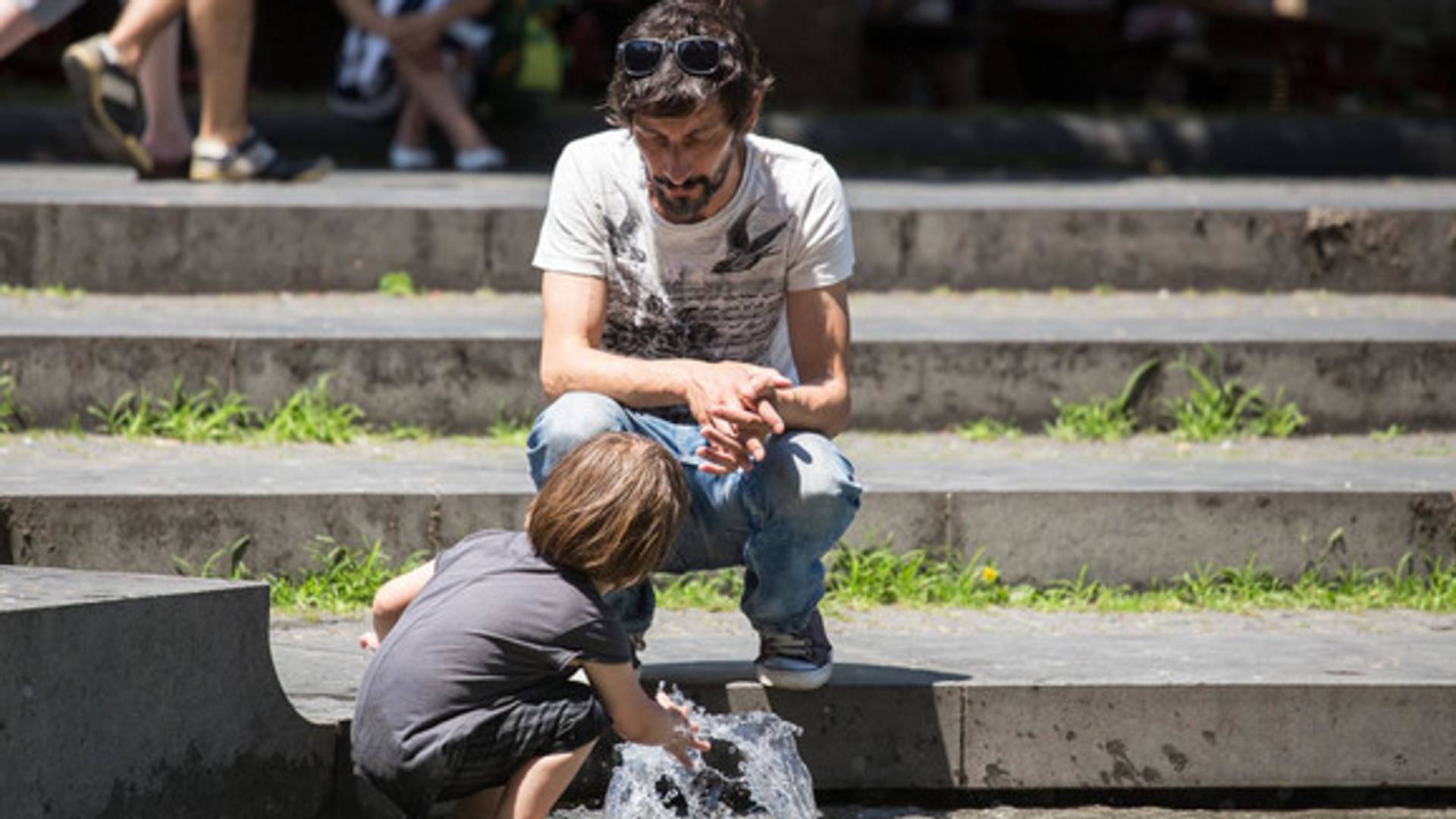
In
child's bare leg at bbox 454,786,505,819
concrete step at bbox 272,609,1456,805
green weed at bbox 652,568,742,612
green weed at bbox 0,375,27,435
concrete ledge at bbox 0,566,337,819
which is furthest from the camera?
green weed at bbox 0,375,27,435

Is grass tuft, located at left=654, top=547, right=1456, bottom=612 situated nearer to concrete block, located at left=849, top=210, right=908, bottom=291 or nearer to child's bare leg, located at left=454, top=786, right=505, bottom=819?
child's bare leg, located at left=454, top=786, right=505, bottom=819

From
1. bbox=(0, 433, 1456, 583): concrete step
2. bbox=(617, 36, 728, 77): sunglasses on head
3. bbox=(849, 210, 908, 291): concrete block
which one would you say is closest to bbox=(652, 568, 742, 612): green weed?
bbox=(0, 433, 1456, 583): concrete step

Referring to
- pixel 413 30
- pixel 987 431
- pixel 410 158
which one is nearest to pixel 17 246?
pixel 413 30

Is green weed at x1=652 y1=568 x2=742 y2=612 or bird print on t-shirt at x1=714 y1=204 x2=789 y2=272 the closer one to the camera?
bird print on t-shirt at x1=714 y1=204 x2=789 y2=272

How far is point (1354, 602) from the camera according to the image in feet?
17.4

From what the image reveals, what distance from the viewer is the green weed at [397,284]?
6.68 meters

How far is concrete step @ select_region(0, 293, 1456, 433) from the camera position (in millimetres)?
5863

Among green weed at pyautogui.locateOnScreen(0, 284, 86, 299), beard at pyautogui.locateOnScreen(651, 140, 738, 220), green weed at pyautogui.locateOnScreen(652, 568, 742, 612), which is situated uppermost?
beard at pyautogui.locateOnScreen(651, 140, 738, 220)

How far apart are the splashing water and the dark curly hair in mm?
1070

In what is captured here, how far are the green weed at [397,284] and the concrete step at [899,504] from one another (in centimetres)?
94

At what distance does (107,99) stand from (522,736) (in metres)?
3.88

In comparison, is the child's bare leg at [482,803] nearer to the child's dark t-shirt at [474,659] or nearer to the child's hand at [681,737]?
the child's dark t-shirt at [474,659]

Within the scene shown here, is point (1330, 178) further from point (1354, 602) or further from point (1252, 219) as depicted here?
point (1354, 602)

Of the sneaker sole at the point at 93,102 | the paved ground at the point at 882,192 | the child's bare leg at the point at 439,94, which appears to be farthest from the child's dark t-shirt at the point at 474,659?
the child's bare leg at the point at 439,94
